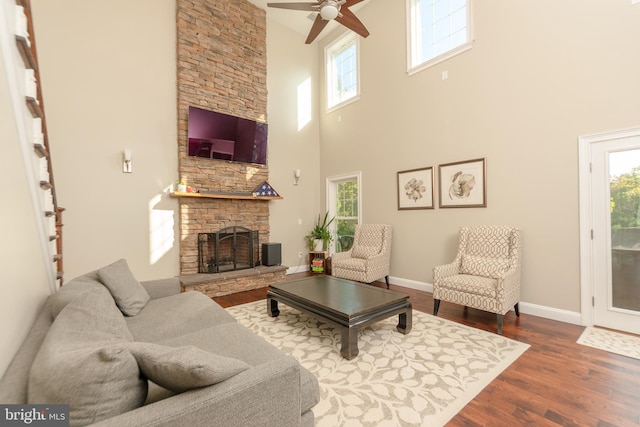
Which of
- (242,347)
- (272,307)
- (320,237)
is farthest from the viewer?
(320,237)

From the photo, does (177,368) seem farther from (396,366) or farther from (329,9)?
(329,9)

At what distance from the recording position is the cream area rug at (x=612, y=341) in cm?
255

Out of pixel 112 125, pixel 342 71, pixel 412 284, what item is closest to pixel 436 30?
pixel 342 71

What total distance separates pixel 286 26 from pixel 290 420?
708cm

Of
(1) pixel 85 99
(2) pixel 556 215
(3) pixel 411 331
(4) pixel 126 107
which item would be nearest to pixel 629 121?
(2) pixel 556 215

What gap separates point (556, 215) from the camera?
335cm

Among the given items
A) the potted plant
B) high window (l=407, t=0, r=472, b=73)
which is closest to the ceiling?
high window (l=407, t=0, r=472, b=73)

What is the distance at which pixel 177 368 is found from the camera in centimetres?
96

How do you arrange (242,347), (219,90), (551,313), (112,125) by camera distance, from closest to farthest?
1. (242,347)
2. (551,313)
3. (112,125)
4. (219,90)

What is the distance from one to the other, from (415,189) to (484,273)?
1.74 m

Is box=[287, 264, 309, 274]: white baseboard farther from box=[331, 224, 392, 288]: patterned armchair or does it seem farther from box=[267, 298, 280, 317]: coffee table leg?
box=[267, 298, 280, 317]: coffee table leg

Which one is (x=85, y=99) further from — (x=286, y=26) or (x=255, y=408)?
(x=255, y=408)

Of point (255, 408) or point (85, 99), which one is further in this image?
point (85, 99)

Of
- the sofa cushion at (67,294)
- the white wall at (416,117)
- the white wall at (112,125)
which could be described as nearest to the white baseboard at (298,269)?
the white wall at (416,117)
